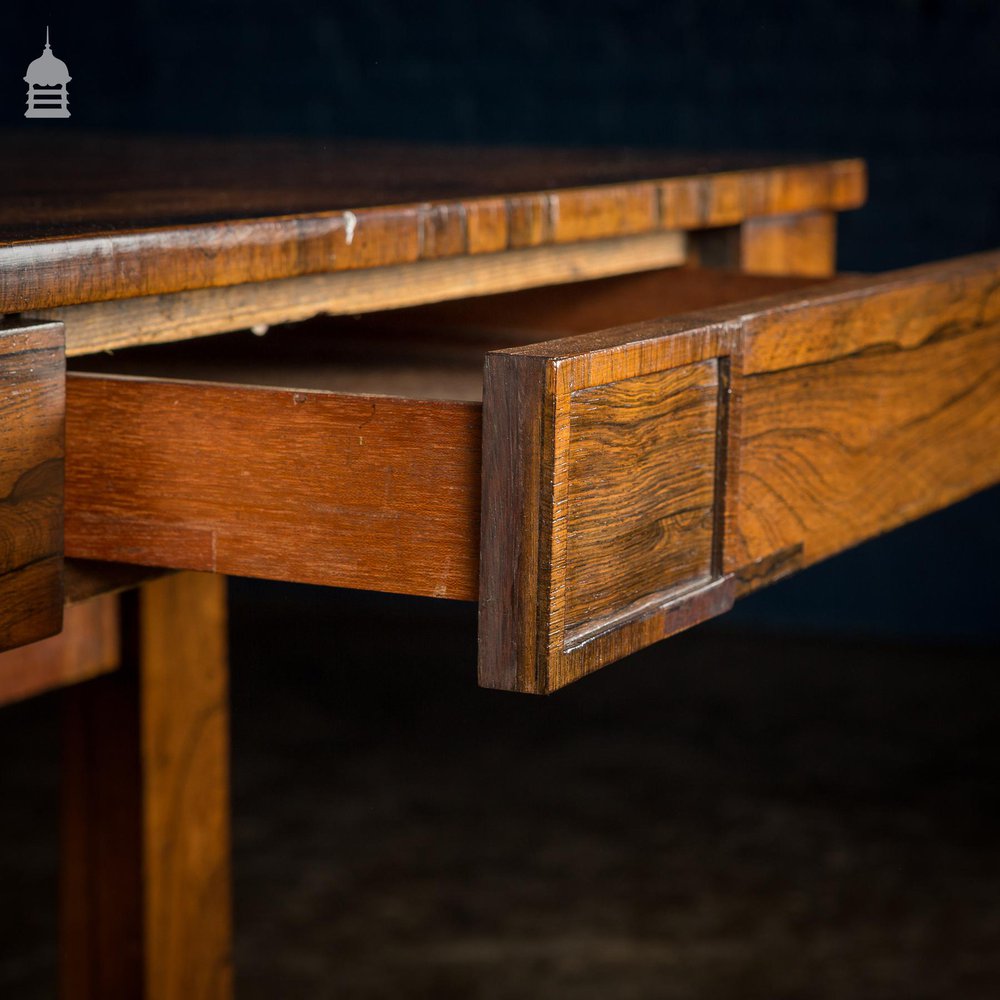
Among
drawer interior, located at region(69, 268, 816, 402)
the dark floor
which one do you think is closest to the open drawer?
drawer interior, located at region(69, 268, 816, 402)

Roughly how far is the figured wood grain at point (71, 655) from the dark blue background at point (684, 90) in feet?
7.64

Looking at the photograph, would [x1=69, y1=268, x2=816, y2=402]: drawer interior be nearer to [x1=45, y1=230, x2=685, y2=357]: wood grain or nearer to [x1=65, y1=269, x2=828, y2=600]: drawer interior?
[x1=45, y1=230, x2=685, y2=357]: wood grain

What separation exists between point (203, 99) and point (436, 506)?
333 centimetres

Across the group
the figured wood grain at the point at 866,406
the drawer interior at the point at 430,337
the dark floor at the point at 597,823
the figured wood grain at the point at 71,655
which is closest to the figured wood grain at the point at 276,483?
the figured wood grain at the point at 866,406

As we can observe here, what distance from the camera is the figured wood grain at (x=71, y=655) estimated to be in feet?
4.44

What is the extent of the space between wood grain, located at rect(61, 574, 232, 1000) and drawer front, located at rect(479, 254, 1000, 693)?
0.60m

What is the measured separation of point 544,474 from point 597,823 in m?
1.94

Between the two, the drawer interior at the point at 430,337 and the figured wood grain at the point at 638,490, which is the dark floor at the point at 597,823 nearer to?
the drawer interior at the point at 430,337

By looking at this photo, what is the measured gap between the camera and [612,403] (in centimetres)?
73

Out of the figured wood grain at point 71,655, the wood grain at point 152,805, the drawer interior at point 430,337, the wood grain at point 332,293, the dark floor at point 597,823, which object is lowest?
the dark floor at point 597,823

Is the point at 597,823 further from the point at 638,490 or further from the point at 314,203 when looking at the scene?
the point at 638,490

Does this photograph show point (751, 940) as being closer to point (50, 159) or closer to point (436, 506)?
point (50, 159)

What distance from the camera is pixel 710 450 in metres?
0.82

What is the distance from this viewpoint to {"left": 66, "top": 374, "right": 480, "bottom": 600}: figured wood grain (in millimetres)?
718
